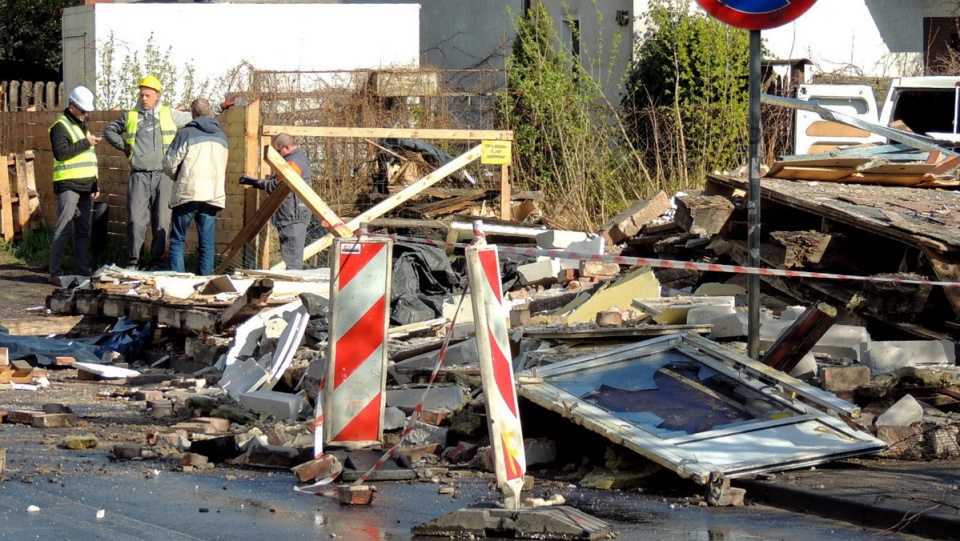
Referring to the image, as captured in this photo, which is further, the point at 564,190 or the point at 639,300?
the point at 564,190

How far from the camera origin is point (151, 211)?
51.3 ft

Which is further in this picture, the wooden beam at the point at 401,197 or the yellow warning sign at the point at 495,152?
the yellow warning sign at the point at 495,152

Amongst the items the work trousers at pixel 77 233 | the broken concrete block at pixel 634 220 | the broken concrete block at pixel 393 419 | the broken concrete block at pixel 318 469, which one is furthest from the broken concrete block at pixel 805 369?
the work trousers at pixel 77 233

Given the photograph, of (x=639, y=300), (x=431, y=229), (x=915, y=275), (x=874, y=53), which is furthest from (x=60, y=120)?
(x=874, y=53)

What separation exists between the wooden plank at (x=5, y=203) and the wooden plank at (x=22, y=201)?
143 millimetres

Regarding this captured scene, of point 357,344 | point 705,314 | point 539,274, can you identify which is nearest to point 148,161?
point 539,274

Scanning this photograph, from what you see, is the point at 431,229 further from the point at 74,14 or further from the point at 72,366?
the point at 74,14

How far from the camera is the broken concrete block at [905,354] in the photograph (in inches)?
305

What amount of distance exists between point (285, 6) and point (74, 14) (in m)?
3.72

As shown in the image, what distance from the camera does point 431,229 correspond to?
1441cm

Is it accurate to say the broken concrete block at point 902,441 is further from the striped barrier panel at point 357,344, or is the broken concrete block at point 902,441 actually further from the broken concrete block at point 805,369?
the striped barrier panel at point 357,344

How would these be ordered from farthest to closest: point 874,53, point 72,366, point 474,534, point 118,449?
point 874,53
point 72,366
point 118,449
point 474,534

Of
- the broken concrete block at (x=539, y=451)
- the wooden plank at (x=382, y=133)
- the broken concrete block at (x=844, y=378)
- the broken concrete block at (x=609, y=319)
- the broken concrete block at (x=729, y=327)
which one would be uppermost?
the wooden plank at (x=382, y=133)

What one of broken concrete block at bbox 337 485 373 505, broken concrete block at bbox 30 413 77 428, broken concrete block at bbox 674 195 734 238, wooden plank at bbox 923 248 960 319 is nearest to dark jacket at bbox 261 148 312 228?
broken concrete block at bbox 674 195 734 238
